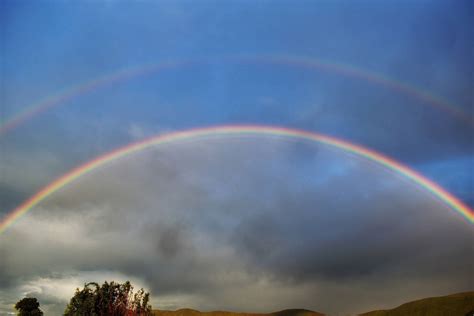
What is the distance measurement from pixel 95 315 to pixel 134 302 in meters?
9.47

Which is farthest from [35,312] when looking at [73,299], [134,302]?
[134,302]

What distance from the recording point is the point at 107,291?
49312 millimetres

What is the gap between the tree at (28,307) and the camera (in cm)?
10000

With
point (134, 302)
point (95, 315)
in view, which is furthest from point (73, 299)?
point (134, 302)

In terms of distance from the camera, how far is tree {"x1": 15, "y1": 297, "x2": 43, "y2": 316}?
100000 millimetres

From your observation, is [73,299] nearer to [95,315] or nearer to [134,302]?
[95,315]

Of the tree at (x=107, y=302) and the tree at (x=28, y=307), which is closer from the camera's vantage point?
the tree at (x=107, y=302)

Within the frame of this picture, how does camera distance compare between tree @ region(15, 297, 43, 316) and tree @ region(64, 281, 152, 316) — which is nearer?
tree @ region(64, 281, 152, 316)

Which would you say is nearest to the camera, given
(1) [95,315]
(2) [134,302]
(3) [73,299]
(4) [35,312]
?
(2) [134,302]

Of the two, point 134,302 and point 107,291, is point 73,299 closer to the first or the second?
point 107,291

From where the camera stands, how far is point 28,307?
10150cm

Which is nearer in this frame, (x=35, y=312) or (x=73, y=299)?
(x=73, y=299)

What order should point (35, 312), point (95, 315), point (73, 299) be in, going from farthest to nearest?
1. point (35, 312)
2. point (73, 299)
3. point (95, 315)

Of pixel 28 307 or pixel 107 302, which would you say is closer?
pixel 107 302
